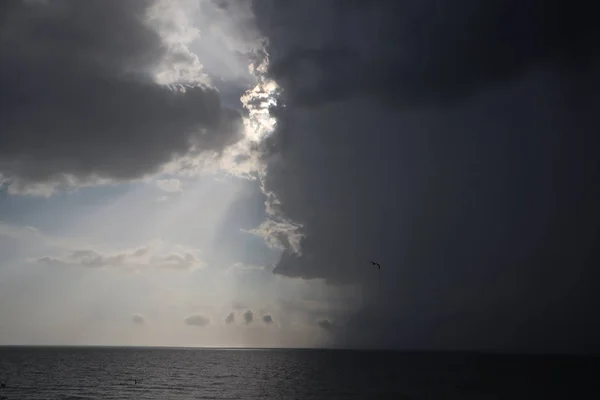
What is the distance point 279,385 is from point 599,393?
72.9 m

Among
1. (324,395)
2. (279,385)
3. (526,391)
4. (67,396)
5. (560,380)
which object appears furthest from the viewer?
(560,380)

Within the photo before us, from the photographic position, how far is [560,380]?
129875 millimetres

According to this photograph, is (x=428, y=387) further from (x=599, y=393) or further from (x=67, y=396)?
(x=67, y=396)

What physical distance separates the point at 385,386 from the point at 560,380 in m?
57.6

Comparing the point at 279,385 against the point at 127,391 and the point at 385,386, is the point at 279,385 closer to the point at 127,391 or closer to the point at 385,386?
the point at 385,386

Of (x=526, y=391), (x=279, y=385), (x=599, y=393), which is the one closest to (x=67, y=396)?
(x=279, y=385)

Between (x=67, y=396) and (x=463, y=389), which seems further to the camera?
(x=463, y=389)

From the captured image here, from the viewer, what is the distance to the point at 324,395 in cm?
9431

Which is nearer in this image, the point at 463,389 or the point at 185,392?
the point at 185,392

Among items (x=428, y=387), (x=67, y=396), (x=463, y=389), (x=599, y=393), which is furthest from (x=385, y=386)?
(x=67, y=396)

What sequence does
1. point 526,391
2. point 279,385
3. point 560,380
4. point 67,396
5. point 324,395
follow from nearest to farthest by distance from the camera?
1. point 67,396
2. point 324,395
3. point 526,391
4. point 279,385
5. point 560,380

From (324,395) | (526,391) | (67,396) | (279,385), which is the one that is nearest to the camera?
(67,396)

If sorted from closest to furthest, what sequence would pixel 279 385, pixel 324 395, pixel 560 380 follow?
pixel 324 395
pixel 279 385
pixel 560 380

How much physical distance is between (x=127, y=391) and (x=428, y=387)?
69.4 m
